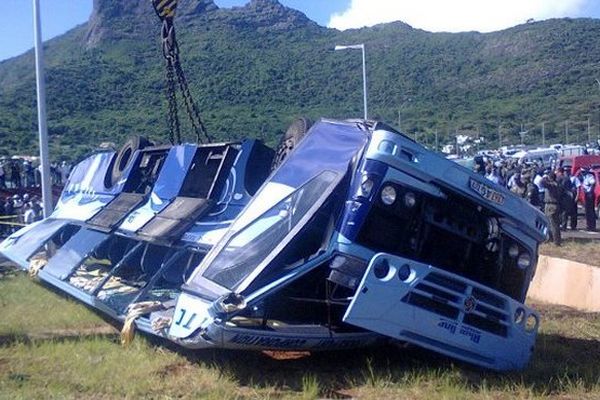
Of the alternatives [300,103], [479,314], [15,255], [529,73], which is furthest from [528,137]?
[479,314]

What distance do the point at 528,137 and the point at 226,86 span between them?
65.7 ft

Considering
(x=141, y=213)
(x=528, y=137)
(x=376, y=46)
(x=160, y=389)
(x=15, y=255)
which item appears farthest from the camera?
(x=376, y=46)

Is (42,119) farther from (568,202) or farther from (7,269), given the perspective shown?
(568,202)

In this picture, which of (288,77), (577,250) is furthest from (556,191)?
(288,77)

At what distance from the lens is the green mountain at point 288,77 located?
42.2 meters

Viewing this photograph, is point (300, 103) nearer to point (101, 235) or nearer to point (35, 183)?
point (35, 183)

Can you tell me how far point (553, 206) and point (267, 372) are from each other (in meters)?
11.9

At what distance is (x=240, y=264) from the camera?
704cm

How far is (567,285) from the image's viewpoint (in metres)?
11.7

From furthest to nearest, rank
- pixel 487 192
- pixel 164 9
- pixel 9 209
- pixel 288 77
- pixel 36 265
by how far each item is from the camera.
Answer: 1. pixel 288 77
2. pixel 9 209
3. pixel 36 265
4. pixel 164 9
5. pixel 487 192

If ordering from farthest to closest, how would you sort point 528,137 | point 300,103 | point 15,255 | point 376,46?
point 376,46, point 528,137, point 300,103, point 15,255

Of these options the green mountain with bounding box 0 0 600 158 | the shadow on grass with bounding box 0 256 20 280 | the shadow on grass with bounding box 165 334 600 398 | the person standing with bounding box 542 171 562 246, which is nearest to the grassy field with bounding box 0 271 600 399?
the shadow on grass with bounding box 165 334 600 398

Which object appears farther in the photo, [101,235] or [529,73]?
[529,73]

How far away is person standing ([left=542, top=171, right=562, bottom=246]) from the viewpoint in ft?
58.3
